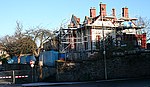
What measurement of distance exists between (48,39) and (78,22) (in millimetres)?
7270

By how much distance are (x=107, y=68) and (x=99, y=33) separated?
15534 millimetres

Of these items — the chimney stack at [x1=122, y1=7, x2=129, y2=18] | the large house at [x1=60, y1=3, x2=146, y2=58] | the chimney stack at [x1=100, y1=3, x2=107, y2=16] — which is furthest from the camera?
the chimney stack at [x1=122, y1=7, x2=129, y2=18]

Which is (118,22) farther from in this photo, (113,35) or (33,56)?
(33,56)

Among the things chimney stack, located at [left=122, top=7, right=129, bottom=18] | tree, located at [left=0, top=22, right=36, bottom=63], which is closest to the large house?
chimney stack, located at [left=122, top=7, right=129, bottom=18]

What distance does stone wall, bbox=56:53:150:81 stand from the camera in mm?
34188

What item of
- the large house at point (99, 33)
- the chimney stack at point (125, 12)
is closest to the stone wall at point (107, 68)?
the large house at point (99, 33)

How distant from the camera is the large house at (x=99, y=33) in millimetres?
48406

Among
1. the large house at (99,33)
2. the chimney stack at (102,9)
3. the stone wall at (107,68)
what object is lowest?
the stone wall at (107,68)

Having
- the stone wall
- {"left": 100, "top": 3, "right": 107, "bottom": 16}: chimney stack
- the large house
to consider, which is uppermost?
{"left": 100, "top": 3, "right": 107, "bottom": 16}: chimney stack

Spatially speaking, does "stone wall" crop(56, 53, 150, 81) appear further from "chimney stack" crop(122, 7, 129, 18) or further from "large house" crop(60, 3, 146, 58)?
"chimney stack" crop(122, 7, 129, 18)

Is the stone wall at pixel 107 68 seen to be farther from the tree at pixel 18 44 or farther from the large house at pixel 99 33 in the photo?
the tree at pixel 18 44

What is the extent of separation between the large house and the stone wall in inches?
397

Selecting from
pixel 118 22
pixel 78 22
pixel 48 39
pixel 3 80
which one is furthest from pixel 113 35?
pixel 3 80

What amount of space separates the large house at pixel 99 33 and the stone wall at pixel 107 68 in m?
10.1
